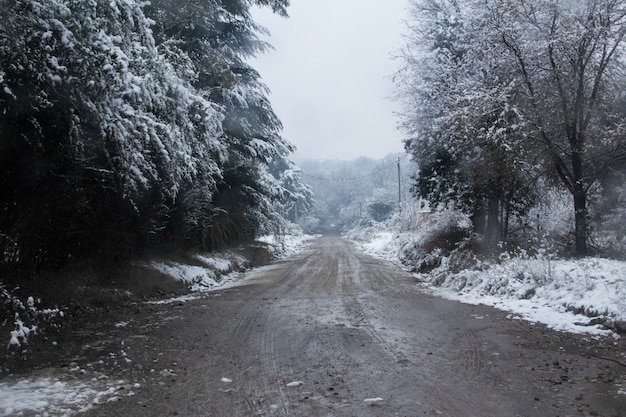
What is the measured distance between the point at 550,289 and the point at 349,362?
5.13 metres

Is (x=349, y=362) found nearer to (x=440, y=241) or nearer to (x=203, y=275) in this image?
(x=203, y=275)

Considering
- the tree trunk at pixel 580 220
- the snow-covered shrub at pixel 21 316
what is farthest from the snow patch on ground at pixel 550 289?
the snow-covered shrub at pixel 21 316

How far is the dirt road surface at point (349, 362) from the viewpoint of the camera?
168 inches

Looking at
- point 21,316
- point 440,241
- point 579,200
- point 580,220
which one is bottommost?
point 21,316

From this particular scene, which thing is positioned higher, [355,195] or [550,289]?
[355,195]

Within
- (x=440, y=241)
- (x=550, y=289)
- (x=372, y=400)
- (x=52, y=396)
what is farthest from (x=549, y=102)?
(x=52, y=396)

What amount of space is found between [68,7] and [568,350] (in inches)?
328

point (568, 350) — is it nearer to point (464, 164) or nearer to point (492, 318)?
point (492, 318)

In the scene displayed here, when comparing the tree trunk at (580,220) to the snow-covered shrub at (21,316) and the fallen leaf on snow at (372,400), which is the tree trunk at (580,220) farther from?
the snow-covered shrub at (21,316)

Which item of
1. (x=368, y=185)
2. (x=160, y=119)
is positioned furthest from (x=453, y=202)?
(x=368, y=185)

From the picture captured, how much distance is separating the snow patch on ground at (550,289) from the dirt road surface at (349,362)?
0.58 metres

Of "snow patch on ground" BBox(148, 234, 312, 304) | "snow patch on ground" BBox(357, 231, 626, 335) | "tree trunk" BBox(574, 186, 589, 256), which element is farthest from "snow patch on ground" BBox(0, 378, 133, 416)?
"tree trunk" BBox(574, 186, 589, 256)

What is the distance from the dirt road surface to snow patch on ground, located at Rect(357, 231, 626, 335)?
0.58 m

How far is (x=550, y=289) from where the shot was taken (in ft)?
28.7
